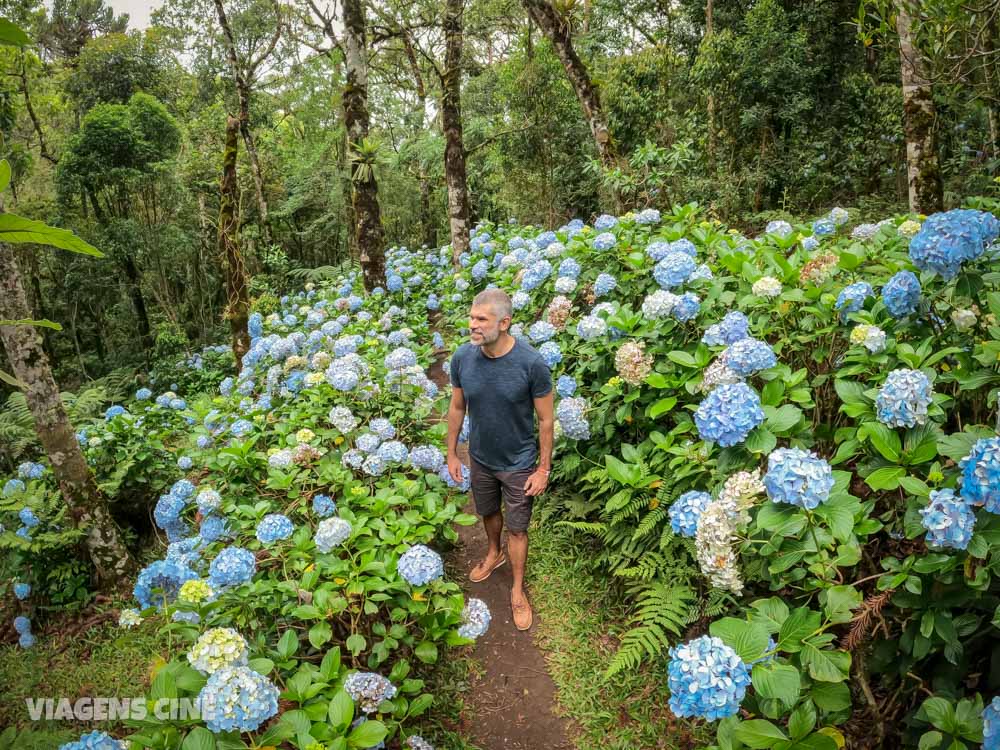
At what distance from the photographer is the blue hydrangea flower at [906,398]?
199 cm

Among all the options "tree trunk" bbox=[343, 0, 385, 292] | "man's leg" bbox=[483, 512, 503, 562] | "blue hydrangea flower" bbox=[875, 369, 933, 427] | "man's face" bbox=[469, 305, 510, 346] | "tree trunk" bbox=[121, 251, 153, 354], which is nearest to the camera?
"blue hydrangea flower" bbox=[875, 369, 933, 427]

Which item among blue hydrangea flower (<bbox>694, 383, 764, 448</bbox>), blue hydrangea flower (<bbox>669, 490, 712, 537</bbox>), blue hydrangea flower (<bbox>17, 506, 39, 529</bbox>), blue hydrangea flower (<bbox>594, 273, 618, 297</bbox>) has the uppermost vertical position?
blue hydrangea flower (<bbox>594, 273, 618, 297</bbox>)

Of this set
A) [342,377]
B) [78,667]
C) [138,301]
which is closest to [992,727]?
[342,377]

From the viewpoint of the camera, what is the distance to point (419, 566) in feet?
8.05

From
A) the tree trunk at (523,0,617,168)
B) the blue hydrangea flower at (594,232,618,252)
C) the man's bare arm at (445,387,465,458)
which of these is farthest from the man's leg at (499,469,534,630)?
the tree trunk at (523,0,617,168)

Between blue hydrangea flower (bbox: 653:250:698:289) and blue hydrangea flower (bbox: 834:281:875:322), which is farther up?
blue hydrangea flower (bbox: 653:250:698:289)

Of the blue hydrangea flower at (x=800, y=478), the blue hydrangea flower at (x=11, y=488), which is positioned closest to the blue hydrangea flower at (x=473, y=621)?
the blue hydrangea flower at (x=800, y=478)

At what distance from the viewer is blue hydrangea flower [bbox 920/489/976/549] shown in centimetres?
167

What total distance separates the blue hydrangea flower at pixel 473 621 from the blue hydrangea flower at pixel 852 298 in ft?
7.86

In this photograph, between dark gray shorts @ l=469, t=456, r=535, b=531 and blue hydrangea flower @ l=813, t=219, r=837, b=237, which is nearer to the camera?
dark gray shorts @ l=469, t=456, r=535, b=531

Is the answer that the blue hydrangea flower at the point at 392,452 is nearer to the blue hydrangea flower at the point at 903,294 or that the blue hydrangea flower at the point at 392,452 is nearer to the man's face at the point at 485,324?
the man's face at the point at 485,324

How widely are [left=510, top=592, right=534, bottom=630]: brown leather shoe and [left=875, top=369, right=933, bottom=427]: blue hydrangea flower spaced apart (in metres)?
2.34

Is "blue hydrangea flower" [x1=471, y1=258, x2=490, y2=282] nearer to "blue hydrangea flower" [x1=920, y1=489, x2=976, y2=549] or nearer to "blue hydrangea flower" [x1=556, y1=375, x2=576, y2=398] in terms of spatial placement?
"blue hydrangea flower" [x1=556, y1=375, x2=576, y2=398]

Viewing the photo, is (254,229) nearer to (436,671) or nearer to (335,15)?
(335,15)
